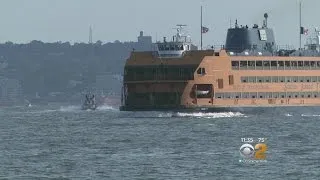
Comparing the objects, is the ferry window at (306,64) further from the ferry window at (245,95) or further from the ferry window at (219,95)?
the ferry window at (219,95)

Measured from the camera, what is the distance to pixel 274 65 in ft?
391

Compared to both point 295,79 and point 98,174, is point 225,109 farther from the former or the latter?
point 98,174

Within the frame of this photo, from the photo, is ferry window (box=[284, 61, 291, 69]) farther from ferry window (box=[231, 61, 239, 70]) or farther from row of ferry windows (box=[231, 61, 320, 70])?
ferry window (box=[231, 61, 239, 70])

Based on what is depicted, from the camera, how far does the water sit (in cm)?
6047

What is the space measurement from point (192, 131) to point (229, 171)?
28309 mm

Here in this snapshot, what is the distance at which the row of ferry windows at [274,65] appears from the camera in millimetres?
116062

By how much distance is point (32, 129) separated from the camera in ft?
323

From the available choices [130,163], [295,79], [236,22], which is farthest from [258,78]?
[130,163]

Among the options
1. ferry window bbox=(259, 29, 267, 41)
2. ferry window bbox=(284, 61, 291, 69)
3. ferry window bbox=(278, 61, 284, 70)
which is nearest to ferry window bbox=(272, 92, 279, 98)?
ferry window bbox=(278, 61, 284, 70)

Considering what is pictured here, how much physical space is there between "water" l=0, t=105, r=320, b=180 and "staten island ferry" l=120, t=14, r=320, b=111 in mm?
3136

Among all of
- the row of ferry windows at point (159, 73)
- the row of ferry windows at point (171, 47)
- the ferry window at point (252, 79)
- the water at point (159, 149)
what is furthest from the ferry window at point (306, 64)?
the row of ferry windows at point (159, 73)

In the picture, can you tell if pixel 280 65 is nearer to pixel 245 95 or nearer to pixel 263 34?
pixel 245 95

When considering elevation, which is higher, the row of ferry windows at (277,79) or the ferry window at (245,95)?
the row of ferry windows at (277,79)

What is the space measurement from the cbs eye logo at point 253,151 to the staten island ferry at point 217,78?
39.8 m
